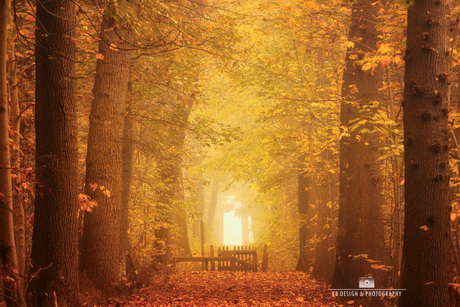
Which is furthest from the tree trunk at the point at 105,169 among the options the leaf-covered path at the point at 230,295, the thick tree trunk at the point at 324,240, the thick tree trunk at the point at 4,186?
the thick tree trunk at the point at 324,240

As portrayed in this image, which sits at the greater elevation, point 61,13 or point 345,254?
point 61,13

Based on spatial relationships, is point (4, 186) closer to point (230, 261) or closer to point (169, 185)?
point (169, 185)

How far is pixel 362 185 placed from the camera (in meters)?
7.71

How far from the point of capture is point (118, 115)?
7.38 m

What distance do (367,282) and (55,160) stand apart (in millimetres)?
6136

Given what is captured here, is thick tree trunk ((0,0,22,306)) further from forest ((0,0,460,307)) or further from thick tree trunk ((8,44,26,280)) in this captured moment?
thick tree trunk ((8,44,26,280))

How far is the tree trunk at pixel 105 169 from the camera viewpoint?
6.67 m

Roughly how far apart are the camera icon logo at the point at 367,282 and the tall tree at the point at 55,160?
17.6ft

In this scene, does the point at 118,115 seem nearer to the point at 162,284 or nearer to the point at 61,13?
the point at 61,13

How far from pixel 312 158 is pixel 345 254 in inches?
147

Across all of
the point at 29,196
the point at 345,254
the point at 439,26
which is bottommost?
the point at 345,254

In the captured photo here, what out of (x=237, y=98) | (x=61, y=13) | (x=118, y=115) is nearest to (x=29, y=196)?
(x=118, y=115)

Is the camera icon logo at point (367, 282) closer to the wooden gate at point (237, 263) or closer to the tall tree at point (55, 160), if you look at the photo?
the tall tree at point (55, 160)

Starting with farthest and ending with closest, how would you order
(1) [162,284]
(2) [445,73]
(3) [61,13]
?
(1) [162,284], (3) [61,13], (2) [445,73]
